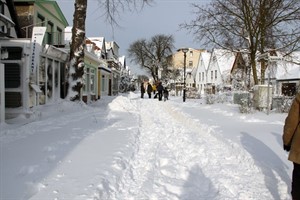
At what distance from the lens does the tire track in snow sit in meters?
Result: 4.91

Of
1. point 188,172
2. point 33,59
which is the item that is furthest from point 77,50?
point 188,172

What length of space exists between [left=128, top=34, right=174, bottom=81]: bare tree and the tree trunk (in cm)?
5816

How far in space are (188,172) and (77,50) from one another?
11781 mm

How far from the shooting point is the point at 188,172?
6.00 meters

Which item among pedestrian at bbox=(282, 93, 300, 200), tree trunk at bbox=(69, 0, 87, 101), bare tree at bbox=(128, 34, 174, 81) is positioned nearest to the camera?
pedestrian at bbox=(282, 93, 300, 200)

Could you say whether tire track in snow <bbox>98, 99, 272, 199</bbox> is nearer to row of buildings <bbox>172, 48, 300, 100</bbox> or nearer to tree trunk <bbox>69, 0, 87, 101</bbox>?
tree trunk <bbox>69, 0, 87, 101</bbox>

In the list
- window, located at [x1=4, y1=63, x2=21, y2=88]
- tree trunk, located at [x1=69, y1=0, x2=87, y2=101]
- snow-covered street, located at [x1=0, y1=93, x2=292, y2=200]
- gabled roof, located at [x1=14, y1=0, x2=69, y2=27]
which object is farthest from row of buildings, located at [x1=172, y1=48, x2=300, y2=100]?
snow-covered street, located at [x1=0, y1=93, x2=292, y2=200]

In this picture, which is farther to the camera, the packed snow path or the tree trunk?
the tree trunk

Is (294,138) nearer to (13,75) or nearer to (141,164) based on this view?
(141,164)

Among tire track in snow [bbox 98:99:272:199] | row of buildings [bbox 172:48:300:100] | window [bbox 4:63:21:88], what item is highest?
row of buildings [bbox 172:48:300:100]

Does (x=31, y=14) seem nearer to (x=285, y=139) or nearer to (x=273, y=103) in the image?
(x=273, y=103)

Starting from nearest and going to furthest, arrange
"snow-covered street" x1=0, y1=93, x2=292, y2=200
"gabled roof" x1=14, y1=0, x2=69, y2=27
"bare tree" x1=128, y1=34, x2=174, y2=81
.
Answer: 1. "snow-covered street" x1=0, y1=93, x2=292, y2=200
2. "gabled roof" x1=14, y1=0, x2=69, y2=27
3. "bare tree" x1=128, y1=34, x2=174, y2=81

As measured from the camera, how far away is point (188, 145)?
27.0 ft

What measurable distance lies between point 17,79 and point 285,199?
36.6ft
